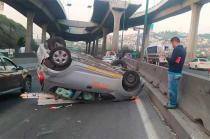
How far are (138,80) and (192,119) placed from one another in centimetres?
512

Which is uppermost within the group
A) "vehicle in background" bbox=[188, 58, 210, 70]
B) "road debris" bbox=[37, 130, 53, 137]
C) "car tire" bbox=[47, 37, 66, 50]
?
"car tire" bbox=[47, 37, 66, 50]

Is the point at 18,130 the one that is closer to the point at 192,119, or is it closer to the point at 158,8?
the point at 192,119

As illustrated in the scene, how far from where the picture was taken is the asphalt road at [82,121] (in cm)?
786

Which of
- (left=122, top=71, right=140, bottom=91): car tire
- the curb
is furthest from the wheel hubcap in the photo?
the curb

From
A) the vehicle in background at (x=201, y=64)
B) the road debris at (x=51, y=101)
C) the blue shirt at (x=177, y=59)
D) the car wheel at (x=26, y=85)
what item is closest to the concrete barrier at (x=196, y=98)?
the blue shirt at (x=177, y=59)

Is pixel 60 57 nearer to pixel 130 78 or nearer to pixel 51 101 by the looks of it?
pixel 51 101

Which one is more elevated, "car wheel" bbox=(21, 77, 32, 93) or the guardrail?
the guardrail

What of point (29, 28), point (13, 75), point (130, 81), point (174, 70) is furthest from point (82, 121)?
point (29, 28)

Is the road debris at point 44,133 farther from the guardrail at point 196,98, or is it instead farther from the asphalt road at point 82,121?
the guardrail at point 196,98

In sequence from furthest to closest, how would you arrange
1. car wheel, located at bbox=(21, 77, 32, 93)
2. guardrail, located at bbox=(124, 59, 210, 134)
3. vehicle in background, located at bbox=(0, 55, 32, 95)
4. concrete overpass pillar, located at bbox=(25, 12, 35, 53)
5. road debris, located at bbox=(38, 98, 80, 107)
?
concrete overpass pillar, located at bbox=(25, 12, 35, 53) → car wheel, located at bbox=(21, 77, 32, 93) → road debris, located at bbox=(38, 98, 80, 107) → vehicle in background, located at bbox=(0, 55, 32, 95) → guardrail, located at bbox=(124, 59, 210, 134)

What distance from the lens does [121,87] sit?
12.5 m

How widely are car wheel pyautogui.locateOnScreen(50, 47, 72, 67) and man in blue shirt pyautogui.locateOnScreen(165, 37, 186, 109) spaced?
2877 mm

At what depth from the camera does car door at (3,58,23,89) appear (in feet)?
41.4

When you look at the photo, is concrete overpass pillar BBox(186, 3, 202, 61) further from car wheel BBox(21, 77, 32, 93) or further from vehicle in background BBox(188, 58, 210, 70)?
car wheel BBox(21, 77, 32, 93)
